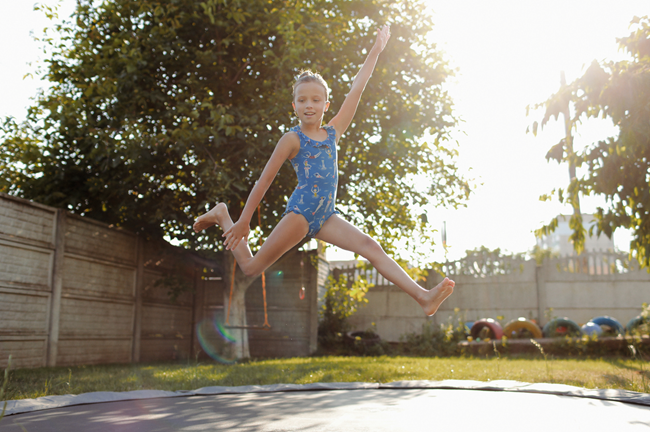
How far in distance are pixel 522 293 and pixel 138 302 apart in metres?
7.42

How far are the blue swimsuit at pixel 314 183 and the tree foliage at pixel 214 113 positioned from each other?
4.01m

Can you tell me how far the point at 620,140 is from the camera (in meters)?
4.94

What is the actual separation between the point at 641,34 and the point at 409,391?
171 inches

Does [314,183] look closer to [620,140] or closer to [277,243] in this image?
[277,243]

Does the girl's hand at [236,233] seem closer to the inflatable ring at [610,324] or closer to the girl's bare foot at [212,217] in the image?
the girl's bare foot at [212,217]

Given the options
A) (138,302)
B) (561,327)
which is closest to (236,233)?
(138,302)

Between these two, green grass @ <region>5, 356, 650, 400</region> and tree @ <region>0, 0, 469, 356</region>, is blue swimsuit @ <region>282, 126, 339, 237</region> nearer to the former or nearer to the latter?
green grass @ <region>5, 356, 650, 400</region>

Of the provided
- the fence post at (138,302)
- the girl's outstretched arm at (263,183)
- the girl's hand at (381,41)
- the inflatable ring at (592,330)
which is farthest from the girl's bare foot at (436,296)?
the fence post at (138,302)

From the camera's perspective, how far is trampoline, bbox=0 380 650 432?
2.66 metres

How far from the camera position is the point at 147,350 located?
878 cm

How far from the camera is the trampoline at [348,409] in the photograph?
2.66 metres

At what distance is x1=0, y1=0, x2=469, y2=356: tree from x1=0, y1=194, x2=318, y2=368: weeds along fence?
79cm

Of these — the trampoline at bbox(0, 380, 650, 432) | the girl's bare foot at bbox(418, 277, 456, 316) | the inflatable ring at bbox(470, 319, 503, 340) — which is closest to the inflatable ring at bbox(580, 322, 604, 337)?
the inflatable ring at bbox(470, 319, 503, 340)

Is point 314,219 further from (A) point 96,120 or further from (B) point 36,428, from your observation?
(A) point 96,120
